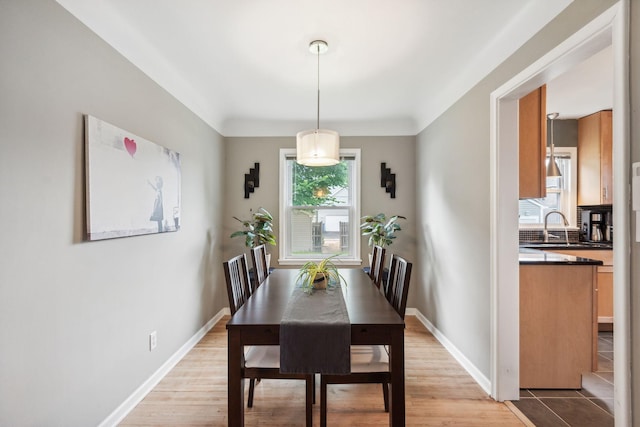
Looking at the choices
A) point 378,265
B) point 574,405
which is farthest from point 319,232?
point 574,405

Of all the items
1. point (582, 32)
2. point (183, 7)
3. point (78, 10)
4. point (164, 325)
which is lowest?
point (164, 325)

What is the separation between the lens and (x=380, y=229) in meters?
3.64

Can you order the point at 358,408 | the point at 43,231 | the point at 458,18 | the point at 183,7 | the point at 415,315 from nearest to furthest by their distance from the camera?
the point at 43,231
the point at 183,7
the point at 458,18
the point at 358,408
the point at 415,315

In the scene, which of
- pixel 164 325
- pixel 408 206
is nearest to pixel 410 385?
pixel 164 325

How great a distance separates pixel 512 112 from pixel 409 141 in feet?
6.33

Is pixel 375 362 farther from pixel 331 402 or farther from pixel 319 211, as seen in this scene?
pixel 319 211

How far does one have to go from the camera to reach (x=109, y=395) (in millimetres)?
1836

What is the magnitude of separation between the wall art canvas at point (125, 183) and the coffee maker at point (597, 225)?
15.8ft

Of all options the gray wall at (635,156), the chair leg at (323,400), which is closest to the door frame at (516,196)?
the gray wall at (635,156)

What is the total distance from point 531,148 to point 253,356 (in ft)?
7.79

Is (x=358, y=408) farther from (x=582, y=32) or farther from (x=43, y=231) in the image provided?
(x=582, y=32)

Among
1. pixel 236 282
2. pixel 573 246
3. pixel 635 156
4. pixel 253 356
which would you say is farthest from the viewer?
pixel 573 246

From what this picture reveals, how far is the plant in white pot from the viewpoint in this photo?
11.8 feet

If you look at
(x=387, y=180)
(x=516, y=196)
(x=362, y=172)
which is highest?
(x=362, y=172)
